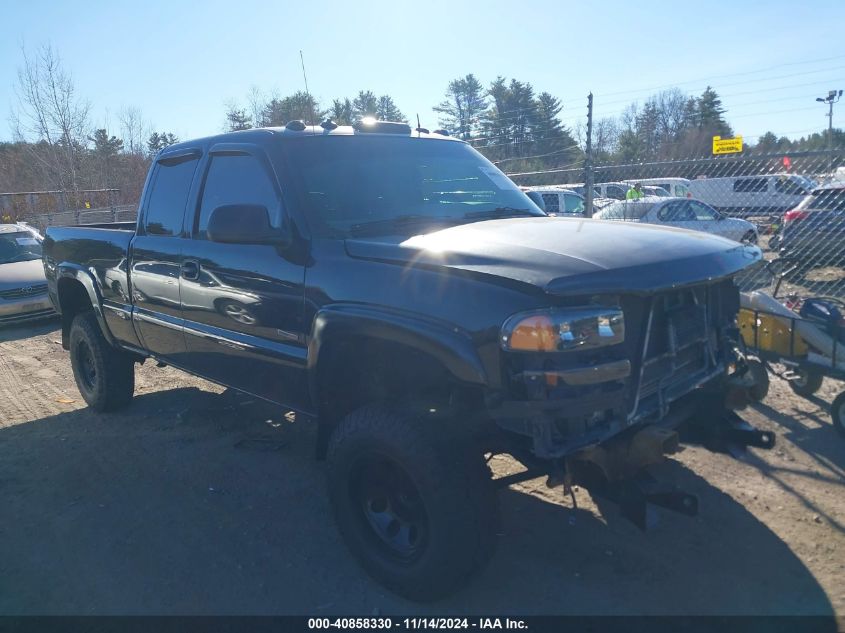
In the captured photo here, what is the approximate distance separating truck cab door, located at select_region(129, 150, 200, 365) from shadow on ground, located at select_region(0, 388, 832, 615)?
37.3 inches

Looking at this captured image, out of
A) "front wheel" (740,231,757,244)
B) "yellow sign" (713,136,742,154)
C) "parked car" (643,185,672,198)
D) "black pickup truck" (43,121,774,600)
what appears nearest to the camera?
"black pickup truck" (43,121,774,600)

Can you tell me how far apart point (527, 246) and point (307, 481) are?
2447mm

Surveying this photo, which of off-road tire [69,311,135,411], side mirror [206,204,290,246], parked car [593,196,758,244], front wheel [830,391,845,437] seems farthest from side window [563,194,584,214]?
side mirror [206,204,290,246]

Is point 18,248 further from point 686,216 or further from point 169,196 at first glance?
point 686,216

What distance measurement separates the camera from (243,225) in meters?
3.35

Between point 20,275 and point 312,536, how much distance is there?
360 inches

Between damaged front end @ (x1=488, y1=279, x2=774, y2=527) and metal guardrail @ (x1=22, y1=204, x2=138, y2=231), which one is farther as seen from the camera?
metal guardrail @ (x1=22, y1=204, x2=138, y2=231)

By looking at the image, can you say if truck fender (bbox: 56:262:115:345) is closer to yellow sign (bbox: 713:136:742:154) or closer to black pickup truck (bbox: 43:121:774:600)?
black pickup truck (bbox: 43:121:774:600)

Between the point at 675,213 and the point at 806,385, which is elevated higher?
the point at 675,213

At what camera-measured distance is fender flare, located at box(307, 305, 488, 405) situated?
2662mm

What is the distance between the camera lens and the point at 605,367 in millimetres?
2547

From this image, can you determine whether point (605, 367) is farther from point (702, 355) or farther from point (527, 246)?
point (702, 355)

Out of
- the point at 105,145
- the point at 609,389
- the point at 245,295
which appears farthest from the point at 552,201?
the point at 105,145

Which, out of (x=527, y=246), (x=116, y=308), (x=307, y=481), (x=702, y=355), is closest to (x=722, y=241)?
(x=702, y=355)
